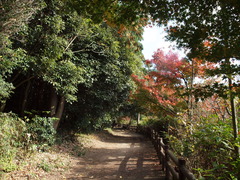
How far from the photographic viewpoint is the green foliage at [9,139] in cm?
496

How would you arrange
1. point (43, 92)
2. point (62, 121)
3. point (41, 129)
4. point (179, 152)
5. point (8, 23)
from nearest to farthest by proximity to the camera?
point (8, 23) → point (179, 152) → point (41, 129) → point (43, 92) → point (62, 121)

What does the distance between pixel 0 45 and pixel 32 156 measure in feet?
13.7

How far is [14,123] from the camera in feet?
19.7

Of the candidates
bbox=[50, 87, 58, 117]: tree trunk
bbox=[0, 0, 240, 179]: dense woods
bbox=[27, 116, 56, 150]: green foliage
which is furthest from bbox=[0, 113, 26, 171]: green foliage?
bbox=[50, 87, 58, 117]: tree trunk

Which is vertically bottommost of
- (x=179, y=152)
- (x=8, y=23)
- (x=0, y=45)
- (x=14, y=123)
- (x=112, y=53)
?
(x=179, y=152)

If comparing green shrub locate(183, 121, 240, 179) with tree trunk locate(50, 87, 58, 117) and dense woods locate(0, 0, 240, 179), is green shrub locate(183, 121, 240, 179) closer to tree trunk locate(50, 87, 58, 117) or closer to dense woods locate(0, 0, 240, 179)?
dense woods locate(0, 0, 240, 179)

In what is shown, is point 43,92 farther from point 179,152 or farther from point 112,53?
point 179,152

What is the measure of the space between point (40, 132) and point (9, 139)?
6.21 ft

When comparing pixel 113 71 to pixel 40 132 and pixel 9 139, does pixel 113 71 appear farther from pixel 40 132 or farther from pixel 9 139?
pixel 9 139

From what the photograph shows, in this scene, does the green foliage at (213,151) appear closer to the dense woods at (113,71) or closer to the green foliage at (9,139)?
the dense woods at (113,71)

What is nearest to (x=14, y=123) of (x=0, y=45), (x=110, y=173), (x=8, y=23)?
(x=0, y=45)

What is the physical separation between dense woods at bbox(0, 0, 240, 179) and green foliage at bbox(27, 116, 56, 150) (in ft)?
0.14

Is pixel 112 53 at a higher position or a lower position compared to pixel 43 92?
higher

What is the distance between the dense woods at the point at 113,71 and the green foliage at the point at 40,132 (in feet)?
0.14
